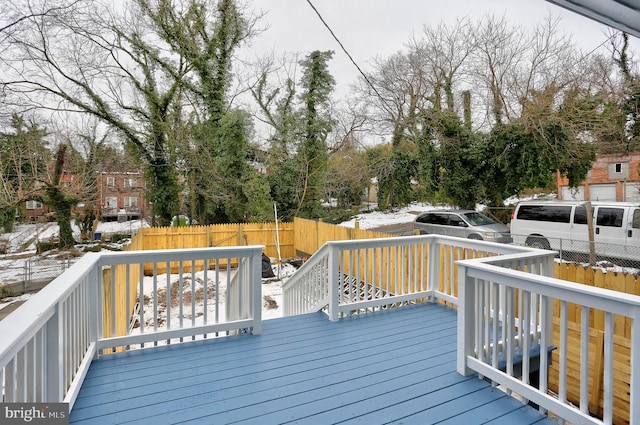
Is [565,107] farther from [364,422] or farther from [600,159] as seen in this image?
[364,422]

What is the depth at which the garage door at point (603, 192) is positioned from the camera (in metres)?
16.0

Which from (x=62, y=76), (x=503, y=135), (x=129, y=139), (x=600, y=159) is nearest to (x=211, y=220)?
(x=129, y=139)

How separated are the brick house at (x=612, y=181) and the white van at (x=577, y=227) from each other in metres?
6.67

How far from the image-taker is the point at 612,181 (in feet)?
52.0

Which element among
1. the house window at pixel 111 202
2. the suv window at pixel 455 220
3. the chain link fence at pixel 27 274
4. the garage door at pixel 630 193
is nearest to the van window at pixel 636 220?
the suv window at pixel 455 220

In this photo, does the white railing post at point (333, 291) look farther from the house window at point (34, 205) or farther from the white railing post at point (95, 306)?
the house window at point (34, 205)

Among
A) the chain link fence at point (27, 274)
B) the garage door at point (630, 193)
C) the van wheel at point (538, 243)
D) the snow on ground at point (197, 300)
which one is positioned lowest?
the snow on ground at point (197, 300)

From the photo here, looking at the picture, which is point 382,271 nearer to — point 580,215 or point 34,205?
point 580,215

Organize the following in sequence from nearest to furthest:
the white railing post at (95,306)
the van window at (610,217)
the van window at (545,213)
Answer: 1. the white railing post at (95,306)
2. the van window at (610,217)
3. the van window at (545,213)

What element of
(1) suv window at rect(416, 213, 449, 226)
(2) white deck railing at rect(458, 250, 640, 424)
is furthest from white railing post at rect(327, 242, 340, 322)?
(1) suv window at rect(416, 213, 449, 226)

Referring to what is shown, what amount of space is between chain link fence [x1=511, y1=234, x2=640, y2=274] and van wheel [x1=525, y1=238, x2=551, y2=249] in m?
0.09
